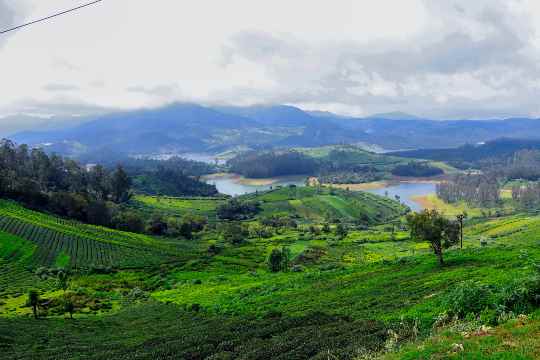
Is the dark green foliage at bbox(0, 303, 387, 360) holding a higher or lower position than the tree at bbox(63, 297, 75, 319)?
higher

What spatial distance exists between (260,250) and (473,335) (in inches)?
4041

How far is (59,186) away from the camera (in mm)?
180250

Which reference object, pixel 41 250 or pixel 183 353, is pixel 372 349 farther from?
pixel 41 250

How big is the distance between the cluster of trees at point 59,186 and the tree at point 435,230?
392 ft

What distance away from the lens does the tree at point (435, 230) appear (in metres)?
48.4

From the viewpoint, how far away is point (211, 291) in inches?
2372

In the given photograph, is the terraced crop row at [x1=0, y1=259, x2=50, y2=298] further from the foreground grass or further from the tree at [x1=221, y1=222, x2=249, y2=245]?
the foreground grass

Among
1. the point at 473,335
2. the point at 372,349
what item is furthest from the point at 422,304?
the point at 473,335

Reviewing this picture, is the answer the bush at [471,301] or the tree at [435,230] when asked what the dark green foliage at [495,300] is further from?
the tree at [435,230]

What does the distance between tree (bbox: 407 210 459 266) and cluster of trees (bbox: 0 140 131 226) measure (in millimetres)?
119383

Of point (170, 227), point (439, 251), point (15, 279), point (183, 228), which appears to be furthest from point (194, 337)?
point (170, 227)

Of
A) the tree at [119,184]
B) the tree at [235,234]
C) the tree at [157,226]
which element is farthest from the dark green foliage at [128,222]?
the tree at [119,184]

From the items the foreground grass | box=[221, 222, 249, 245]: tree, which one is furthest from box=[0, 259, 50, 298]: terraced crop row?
the foreground grass

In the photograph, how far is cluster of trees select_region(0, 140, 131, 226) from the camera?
142 meters
